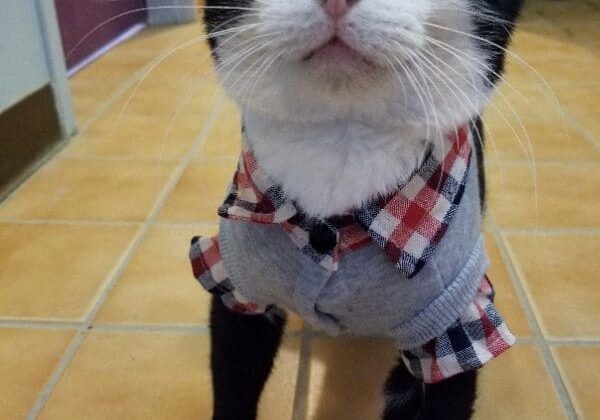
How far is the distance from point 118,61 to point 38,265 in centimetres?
106

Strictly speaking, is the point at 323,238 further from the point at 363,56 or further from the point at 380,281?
the point at 363,56

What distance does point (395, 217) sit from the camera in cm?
57

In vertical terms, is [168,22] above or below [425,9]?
below

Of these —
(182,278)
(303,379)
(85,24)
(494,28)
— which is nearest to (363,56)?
(494,28)

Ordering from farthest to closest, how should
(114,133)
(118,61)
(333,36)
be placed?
(118,61) → (114,133) → (333,36)

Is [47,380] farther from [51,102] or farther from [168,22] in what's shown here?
[168,22]

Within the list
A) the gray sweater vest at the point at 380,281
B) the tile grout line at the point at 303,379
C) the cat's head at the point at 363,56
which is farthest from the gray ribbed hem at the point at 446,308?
the tile grout line at the point at 303,379

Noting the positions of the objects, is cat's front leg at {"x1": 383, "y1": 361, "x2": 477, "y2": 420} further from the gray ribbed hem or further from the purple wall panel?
the purple wall panel

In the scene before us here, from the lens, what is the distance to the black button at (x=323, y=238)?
575mm

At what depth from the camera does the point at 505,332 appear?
2.03 ft

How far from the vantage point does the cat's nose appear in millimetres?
446

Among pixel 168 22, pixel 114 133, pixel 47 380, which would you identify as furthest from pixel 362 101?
pixel 168 22

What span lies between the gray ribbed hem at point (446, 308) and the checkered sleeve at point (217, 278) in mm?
151

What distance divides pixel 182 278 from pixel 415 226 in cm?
50
